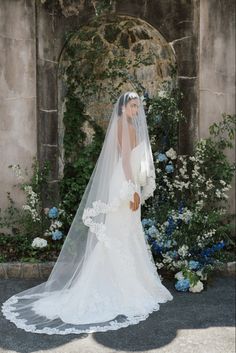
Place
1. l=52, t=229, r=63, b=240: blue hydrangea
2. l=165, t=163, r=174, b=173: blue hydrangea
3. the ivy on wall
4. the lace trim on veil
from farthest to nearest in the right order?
the ivy on wall < l=165, t=163, r=174, b=173: blue hydrangea < l=52, t=229, r=63, b=240: blue hydrangea < the lace trim on veil

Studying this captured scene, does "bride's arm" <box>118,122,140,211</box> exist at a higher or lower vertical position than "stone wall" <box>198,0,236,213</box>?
lower

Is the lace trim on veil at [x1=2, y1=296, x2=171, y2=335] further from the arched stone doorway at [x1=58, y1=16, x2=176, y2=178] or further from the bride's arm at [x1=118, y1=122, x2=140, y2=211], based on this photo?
the arched stone doorway at [x1=58, y1=16, x2=176, y2=178]

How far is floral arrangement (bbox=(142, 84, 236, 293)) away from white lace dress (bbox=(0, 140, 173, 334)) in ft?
1.87

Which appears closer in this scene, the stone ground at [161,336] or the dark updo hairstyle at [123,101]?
the stone ground at [161,336]

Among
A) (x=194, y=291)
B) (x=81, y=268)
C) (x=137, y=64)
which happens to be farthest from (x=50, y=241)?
(x=137, y=64)

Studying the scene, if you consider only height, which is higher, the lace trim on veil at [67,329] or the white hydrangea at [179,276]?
the white hydrangea at [179,276]

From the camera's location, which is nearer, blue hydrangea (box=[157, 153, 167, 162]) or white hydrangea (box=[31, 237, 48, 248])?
white hydrangea (box=[31, 237, 48, 248])

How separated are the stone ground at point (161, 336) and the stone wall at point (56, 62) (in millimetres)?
2211

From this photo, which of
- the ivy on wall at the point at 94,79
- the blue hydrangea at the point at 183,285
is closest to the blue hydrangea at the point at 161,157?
the ivy on wall at the point at 94,79

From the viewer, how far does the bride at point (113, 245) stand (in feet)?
17.1

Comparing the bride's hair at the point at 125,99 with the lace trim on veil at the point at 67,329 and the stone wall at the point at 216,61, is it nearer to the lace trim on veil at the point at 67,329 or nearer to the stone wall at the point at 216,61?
the stone wall at the point at 216,61

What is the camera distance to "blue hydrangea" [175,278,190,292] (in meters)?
5.73

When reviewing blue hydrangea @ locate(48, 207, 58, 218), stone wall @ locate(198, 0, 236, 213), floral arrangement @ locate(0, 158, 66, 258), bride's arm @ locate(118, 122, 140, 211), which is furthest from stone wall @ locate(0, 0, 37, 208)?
stone wall @ locate(198, 0, 236, 213)

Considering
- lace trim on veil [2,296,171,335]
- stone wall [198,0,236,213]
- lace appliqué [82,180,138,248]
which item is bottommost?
lace trim on veil [2,296,171,335]
